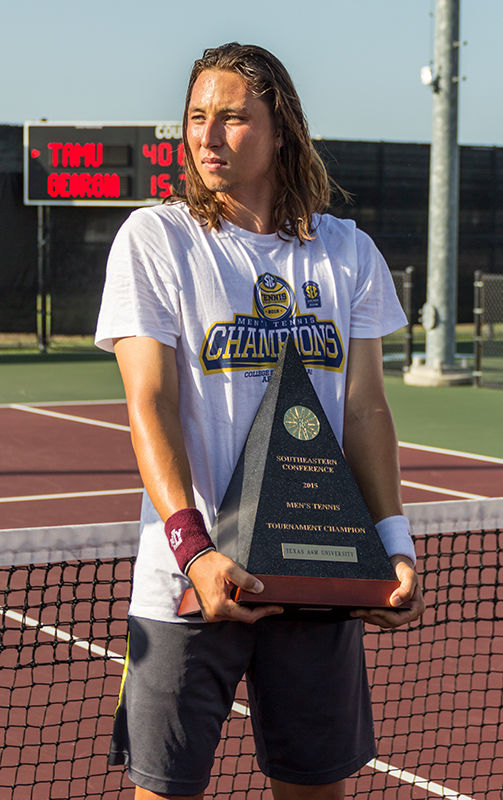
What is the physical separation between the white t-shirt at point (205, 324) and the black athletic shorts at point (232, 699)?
76 mm

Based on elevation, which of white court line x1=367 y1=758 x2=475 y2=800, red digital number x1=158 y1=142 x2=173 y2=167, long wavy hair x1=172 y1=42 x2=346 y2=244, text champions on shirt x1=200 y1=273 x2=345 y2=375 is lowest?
white court line x1=367 y1=758 x2=475 y2=800

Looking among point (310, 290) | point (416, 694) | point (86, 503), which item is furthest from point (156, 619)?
point (86, 503)

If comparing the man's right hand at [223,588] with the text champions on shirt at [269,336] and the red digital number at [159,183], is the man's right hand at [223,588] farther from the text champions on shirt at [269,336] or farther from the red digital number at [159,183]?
the red digital number at [159,183]

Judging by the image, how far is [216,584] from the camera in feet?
6.45

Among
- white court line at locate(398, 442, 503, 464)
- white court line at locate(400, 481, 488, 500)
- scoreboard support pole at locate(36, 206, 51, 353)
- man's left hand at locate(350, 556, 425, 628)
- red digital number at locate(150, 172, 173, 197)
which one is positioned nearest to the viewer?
man's left hand at locate(350, 556, 425, 628)

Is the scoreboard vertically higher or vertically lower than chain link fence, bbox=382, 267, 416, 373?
higher

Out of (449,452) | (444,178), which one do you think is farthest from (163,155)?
(449,452)

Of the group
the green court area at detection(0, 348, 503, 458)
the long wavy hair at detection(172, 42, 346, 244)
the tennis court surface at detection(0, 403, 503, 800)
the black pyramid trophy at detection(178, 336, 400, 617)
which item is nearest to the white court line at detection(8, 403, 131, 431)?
the green court area at detection(0, 348, 503, 458)

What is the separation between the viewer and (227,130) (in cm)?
226

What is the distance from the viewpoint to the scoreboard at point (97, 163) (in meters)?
18.5

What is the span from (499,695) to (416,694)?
336 millimetres

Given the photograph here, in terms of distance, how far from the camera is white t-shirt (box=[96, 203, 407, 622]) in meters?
2.17

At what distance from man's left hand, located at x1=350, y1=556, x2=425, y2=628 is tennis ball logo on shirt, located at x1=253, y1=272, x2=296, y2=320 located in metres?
0.51

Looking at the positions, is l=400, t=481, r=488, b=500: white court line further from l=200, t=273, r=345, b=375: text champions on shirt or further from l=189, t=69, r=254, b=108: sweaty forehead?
l=189, t=69, r=254, b=108: sweaty forehead
